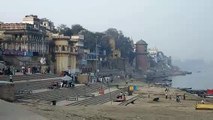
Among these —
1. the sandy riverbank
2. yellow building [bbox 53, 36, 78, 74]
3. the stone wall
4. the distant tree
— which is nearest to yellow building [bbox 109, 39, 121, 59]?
the distant tree

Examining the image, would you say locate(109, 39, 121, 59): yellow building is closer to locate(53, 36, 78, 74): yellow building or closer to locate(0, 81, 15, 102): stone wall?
locate(53, 36, 78, 74): yellow building

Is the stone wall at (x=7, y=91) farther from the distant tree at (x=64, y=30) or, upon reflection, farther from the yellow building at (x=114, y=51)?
the yellow building at (x=114, y=51)

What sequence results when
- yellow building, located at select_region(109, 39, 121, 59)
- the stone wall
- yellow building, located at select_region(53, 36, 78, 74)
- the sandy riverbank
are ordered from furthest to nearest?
yellow building, located at select_region(109, 39, 121, 59) → yellow building, located at select_region(53, 36, 78, 74) → the stone wall → the sandy riverbank

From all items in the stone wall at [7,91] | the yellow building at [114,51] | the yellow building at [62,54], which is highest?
the yellow building at [114,51]

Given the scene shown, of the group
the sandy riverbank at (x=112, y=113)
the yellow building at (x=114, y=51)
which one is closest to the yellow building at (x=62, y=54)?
the sandy riverbank at (x=112, y=113)

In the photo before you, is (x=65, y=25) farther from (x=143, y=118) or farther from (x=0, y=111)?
(x=0, y=111)

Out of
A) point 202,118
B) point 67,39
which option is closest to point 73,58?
point 67,39

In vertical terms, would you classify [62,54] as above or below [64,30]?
below

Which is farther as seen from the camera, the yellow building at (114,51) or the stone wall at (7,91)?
the yellow building at (114,51)

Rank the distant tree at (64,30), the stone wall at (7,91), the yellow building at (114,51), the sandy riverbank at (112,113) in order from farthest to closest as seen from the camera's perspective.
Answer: the yellow building at (114,51) < the distant tree at (64,30) < the stone wall at (7,91) < the sandy riverbank at (112,113)

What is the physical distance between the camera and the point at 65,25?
94688 millimetres

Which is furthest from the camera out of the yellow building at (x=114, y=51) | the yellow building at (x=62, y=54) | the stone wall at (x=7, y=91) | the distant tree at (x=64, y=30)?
the yellow building at (x=114, y=51)

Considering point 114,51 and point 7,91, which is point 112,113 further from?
point 114,51

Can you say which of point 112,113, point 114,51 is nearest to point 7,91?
point 112,113
